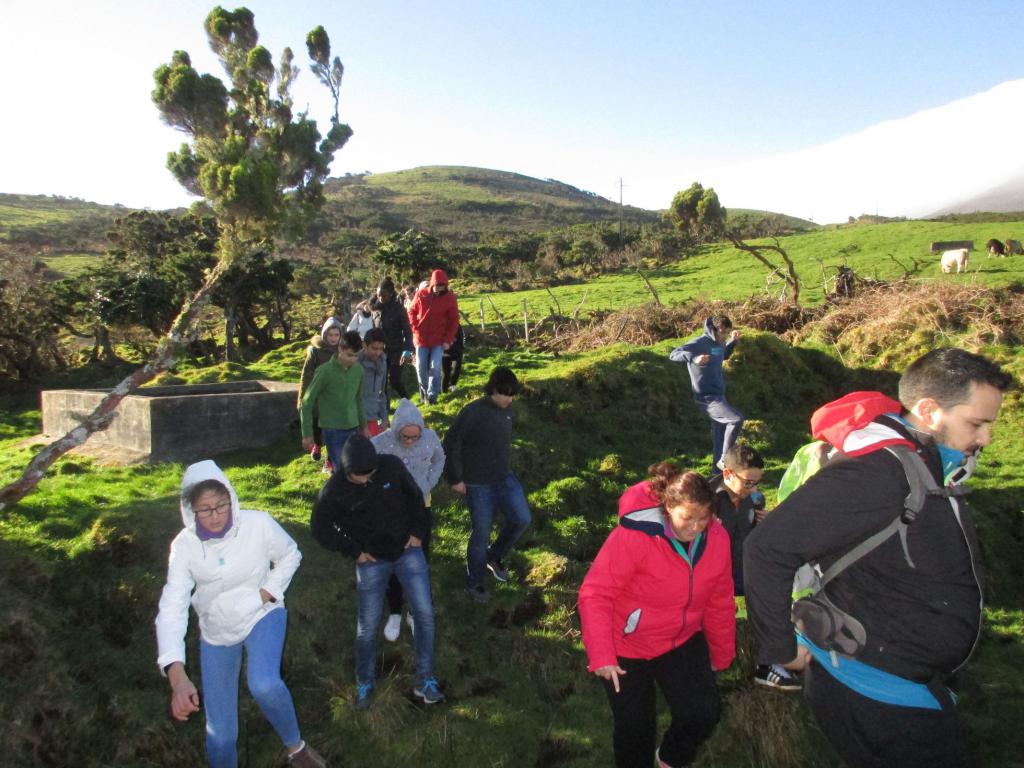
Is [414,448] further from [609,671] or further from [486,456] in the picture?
[609,671]

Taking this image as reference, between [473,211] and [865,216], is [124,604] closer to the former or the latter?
[865,216]

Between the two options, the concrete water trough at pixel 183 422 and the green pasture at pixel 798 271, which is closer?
the concrete water trough at pixel 183 422

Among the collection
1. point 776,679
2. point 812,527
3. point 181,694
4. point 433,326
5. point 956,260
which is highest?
point 956,260

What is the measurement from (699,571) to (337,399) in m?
4.43

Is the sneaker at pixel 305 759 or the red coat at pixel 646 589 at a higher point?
the red coat at pixel 646 589

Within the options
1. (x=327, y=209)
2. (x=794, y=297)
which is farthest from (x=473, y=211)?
(x=794, y=297)

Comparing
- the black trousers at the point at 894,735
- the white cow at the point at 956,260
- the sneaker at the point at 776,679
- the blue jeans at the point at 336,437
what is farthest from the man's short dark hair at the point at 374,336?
the white cow at the point at 956,260

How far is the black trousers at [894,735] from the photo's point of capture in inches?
87.1

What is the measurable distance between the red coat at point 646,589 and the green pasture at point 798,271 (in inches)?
644

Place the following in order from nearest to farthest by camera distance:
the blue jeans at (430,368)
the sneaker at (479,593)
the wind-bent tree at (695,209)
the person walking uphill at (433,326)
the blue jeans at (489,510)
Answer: the blue jeans at (489,510) → the sneaker at (479,593) → the person walking uphill at (433,326) → the blue jeans at (430,368) → the wind-bent tree at (695,209)

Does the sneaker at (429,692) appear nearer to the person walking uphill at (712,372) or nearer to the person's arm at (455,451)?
the person's arm at (455,451)

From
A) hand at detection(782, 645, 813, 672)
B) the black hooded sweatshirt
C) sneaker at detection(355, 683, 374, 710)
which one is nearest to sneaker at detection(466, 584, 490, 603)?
sneaker at detection(355, 683, 374, 710)

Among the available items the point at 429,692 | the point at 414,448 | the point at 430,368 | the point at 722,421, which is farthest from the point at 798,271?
the point at 429,692

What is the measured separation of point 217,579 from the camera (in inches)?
138
